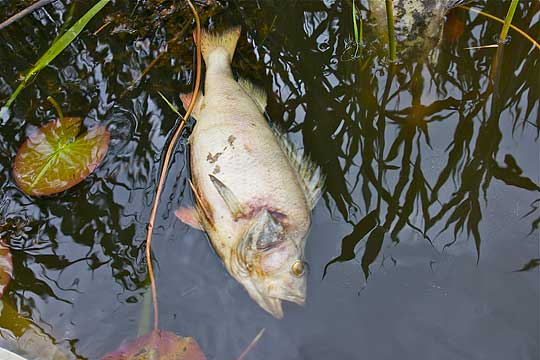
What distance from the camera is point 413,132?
10.8ft

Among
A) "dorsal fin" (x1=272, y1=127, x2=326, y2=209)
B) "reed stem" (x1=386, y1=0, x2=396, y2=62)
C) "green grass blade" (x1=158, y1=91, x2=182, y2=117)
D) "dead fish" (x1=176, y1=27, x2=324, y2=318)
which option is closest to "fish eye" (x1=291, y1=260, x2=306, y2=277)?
"dead fish" (x1=176, y1=27, x2=324, y2=318)

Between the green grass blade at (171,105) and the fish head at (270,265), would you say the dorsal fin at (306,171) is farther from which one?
the green grass blade at (171,105)

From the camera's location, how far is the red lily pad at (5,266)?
295cm

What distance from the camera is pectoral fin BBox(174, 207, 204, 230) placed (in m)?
3.05

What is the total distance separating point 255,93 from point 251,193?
0.75 m

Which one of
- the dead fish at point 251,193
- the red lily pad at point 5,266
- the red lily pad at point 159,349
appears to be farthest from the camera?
the red lily pad at point 5,266

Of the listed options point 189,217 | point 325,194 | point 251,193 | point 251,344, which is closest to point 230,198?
point 251,193

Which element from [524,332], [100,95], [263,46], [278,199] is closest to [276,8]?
[263,46]

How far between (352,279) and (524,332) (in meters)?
0.81

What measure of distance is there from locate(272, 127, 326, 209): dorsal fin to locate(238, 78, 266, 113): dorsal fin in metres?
0.24

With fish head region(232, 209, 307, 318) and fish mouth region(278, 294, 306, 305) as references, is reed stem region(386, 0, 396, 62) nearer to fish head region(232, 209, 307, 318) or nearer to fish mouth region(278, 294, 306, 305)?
fish head region(232, 209, 307, 318)

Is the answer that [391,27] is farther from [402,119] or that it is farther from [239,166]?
[239,166]

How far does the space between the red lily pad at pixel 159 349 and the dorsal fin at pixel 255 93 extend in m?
1.37

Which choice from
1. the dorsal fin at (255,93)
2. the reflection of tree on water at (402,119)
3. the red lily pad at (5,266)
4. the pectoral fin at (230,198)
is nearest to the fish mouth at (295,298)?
the reflection of tree on water at (402,119)
